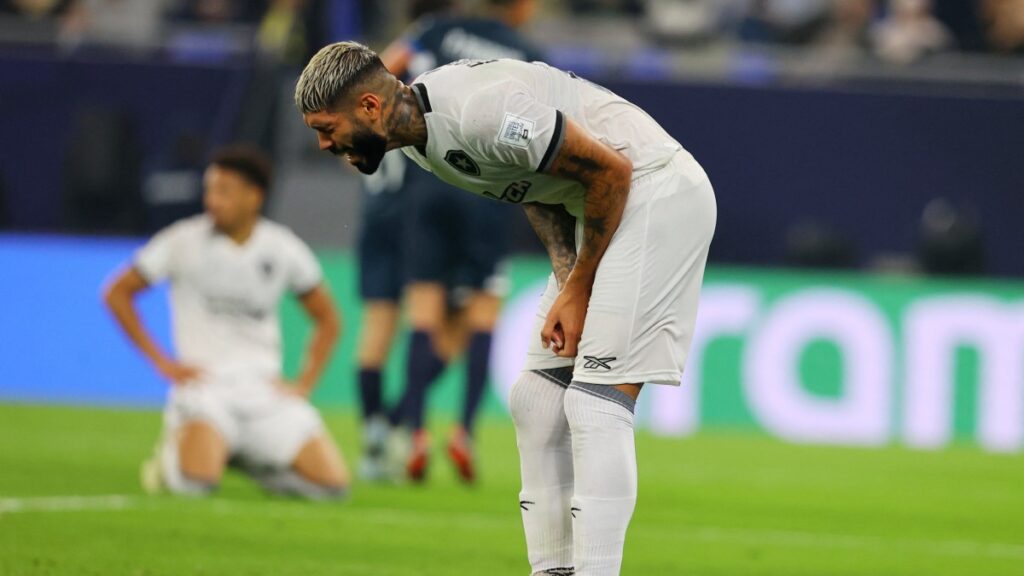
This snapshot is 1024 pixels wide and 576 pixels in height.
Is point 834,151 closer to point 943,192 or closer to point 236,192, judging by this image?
point 943,192

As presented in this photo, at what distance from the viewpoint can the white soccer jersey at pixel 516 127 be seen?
16.8 feet

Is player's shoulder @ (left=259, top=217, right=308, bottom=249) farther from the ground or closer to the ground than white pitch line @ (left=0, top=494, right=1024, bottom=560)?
farther from the ground

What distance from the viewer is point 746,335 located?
14.6 metres

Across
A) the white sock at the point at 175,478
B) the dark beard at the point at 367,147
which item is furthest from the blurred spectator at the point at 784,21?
the dark beard at the point at 367,147

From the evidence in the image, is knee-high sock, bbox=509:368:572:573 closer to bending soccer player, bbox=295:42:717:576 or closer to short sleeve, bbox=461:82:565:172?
bending soccer player, bbox=295:42:717:576

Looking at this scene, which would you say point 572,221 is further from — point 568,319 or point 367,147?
point 367,147

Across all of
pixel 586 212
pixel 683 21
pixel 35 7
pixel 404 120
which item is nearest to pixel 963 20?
pixel 683 21

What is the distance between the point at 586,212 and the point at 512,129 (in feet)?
1.43

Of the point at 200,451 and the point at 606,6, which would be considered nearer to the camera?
the point at 200,451

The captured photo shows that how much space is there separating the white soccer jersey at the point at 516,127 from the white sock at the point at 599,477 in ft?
1.91

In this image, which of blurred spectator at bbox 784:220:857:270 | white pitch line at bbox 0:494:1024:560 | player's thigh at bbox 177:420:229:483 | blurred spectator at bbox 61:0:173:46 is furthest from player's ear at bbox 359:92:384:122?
blurred spectator at bbox 61:0:173:46

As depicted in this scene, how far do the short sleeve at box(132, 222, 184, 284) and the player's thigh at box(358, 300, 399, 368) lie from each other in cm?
132

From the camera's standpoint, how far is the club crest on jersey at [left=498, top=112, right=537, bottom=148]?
510cm

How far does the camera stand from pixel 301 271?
1006 cm
